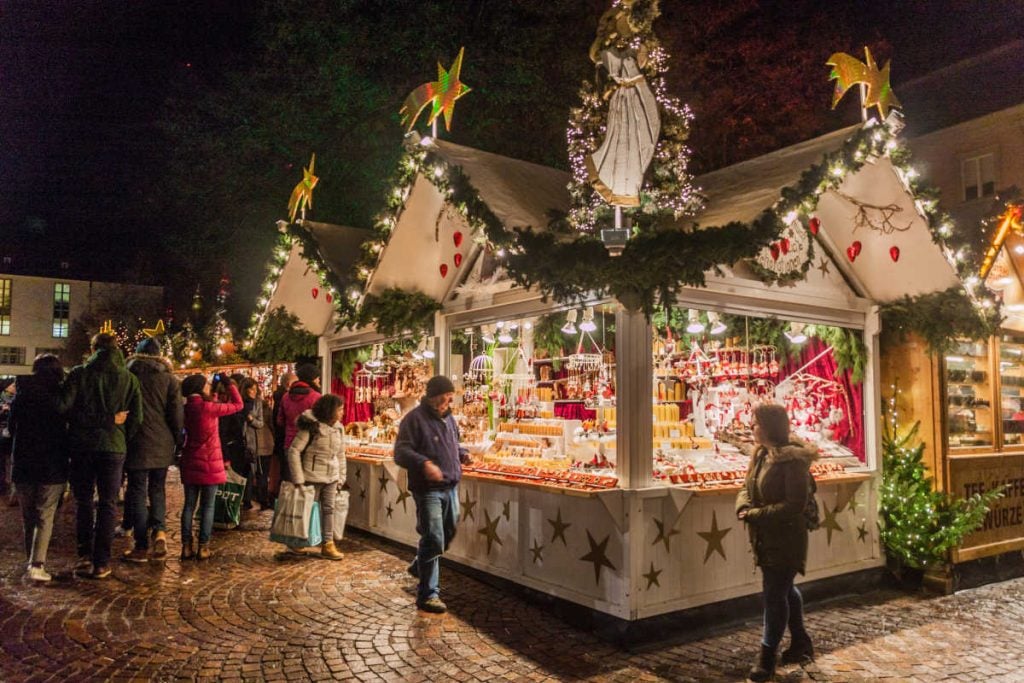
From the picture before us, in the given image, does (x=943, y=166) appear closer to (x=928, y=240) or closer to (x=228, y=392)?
(x=928, y=240)

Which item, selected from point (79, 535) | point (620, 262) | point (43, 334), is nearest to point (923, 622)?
point (620, 262)

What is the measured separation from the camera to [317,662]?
15.5ft

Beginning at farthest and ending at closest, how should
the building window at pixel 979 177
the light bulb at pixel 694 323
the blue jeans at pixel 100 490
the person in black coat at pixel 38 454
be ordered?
the building window at pixel 979 177 < the light bulb at pixel 694 323 < the blue jeans at pixel 100 490 < the person in black coat at pixel 38 454

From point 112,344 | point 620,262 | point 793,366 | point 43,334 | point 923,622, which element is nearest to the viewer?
point 620,262

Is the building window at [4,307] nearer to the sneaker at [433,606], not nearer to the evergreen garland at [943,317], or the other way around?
the sneaker at [433,606]

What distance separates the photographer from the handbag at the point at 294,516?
7250 millimetres

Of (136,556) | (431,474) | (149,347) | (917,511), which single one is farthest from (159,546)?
(917,511)

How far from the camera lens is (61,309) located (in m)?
60.6

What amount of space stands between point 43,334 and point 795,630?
68.7 meters

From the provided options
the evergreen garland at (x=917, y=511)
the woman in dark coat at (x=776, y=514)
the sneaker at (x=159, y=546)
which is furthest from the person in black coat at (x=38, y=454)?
the evergreen garland at (x=917, y=511)

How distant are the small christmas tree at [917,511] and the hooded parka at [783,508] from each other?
9.52 ft

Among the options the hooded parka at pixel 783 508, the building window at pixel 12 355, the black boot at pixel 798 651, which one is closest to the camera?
the hooded parka at pixel 783 508

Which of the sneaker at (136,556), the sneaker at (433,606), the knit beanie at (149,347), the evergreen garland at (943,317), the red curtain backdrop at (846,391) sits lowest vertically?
the sneaker at (433,606)

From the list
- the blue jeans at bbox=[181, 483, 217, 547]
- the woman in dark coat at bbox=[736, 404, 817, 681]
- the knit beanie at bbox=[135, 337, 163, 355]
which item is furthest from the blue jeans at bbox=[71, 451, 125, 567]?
the woman in dark coat at bbox=[736, 404, 817, 681]
